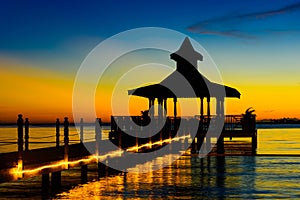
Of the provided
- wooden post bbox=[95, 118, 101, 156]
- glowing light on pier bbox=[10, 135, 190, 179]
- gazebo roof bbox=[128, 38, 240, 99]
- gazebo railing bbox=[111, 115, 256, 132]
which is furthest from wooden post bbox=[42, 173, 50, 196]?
gazebo roof bbox=[128, 38, 240, 99]

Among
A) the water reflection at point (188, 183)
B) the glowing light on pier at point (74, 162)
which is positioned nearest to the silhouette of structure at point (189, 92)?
the glowing light on pier at point (74, 162)

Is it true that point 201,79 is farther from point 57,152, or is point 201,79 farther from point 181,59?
point 57,152

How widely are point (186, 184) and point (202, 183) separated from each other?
87cm

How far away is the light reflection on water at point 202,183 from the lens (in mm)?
20656

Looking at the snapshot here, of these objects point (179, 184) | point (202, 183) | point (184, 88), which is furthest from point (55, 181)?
point (184, 88)

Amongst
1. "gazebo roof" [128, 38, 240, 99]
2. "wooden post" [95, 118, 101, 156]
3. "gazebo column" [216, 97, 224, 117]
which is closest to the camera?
"wooden post" [95, 118, 101, 156]

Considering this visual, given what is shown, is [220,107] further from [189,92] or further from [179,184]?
[179,184]

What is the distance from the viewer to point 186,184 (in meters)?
24.0

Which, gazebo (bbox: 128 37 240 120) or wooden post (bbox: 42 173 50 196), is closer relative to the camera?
wooden post (bbox: 42 173 50 196)

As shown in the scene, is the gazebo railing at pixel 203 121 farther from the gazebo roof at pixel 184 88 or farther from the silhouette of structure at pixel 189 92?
the gazebo roof at pixel 184 88

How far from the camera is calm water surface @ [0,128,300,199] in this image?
20656 mm

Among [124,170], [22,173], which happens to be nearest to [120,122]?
[124,170]

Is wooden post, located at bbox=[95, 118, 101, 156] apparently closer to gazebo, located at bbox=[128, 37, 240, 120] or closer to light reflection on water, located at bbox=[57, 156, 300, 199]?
light reflection on water, located at bbox=[57, 156, 300, 199]

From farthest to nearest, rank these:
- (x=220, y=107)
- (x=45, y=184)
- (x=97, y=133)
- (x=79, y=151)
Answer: (x=220, y=107) < (x=97, y=133) < (x=79, y=151) < (x=45, y=184)
